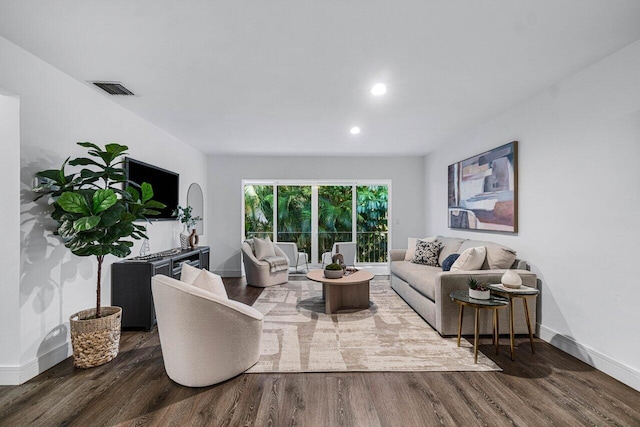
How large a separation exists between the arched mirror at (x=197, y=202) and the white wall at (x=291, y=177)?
39cm

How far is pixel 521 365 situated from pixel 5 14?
14.8 feet

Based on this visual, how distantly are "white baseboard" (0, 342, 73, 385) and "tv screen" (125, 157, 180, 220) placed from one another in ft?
6.16

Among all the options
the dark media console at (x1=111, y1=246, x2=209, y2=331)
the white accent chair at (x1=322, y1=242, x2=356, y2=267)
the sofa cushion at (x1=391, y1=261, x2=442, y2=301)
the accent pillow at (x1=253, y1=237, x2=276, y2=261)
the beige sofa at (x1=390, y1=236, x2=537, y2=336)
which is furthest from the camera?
the white accent chair at (x1=322, y1=242, x2=356, y2=267)

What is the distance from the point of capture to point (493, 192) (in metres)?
4.10

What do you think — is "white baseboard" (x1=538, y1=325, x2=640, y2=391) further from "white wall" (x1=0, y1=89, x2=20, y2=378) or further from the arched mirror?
the arched mirror

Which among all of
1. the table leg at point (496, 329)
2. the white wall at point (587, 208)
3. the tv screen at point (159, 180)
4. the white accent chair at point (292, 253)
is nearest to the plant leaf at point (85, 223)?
the tv screen at point (159, 180)

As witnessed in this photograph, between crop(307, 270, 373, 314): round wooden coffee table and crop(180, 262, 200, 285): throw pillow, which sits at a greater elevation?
crop(180, 262, 200, 285): throw pillow

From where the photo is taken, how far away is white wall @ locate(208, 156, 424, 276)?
21.6 ft

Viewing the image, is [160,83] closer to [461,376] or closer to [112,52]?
[112,52]

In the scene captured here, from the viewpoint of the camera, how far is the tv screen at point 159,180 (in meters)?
3.83

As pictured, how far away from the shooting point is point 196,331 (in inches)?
91.0

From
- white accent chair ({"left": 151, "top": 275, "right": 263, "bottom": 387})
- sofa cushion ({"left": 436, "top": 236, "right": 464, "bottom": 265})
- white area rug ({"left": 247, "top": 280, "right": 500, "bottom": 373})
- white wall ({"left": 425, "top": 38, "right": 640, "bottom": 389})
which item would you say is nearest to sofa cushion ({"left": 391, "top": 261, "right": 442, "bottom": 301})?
sofa cushion ({"left": 436, "top": 236, "right": 464, "bottom": 265})

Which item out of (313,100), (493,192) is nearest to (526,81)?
(493,192)

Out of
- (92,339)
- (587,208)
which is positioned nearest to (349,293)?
(587,208)
